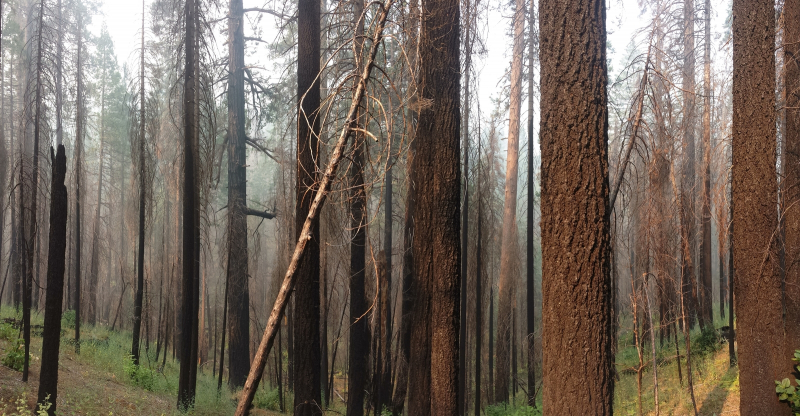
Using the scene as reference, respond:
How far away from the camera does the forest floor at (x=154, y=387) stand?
881cm

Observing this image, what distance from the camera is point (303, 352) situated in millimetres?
7020

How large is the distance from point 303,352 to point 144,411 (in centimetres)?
473

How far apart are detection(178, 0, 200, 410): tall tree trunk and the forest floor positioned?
844 mm

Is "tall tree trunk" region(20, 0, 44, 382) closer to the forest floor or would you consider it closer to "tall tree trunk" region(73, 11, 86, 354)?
the forest floor

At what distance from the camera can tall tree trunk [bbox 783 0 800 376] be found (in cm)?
771

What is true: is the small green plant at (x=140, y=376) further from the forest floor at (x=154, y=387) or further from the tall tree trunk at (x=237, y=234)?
the tall tree trunk at (x=237, y=234)

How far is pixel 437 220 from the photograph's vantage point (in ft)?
19.3

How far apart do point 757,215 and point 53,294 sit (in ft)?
31.9

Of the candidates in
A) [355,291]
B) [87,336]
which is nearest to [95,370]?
[87,336]

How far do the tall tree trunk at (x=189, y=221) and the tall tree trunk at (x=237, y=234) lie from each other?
11.0 feet

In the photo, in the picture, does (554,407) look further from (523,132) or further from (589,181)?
(523,132)

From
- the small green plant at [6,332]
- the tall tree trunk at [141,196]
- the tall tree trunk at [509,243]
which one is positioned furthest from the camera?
the tall tree trunk at [509,243]

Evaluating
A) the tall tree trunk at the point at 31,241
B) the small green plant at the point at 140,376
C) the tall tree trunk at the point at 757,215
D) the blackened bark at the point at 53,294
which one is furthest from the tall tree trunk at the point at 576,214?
the small green plant at the point at 140,376

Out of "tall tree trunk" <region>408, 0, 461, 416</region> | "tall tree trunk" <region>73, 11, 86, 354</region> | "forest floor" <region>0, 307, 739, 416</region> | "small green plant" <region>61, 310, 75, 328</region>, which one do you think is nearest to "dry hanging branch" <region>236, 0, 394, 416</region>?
"tall tree trunk" <region>408, 0, 461, 416</region>
